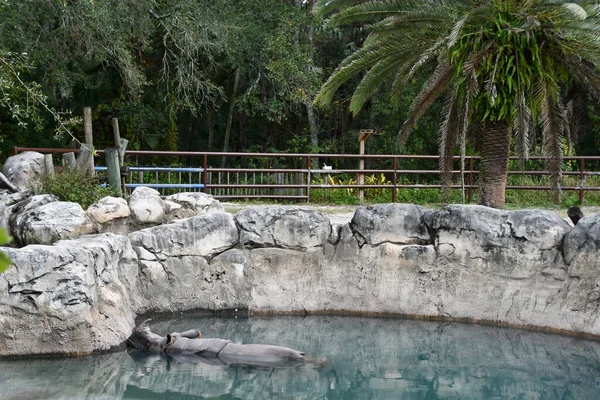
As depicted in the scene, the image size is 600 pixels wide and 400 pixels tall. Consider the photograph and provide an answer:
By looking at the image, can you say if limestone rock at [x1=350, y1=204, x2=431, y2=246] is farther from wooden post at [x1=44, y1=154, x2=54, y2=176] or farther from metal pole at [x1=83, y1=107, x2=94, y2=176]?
wooden post at [x1=44, y1=154, x2=54, y2=176]

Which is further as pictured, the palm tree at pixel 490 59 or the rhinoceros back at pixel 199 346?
the palm tree at pixel 490 59

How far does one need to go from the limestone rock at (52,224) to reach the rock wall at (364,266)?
57 centimetres

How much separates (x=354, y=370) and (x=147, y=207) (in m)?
3.89

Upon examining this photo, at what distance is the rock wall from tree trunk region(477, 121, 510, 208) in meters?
1.81

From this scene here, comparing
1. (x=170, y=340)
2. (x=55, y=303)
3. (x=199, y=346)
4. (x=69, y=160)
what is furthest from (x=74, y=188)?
(x=199, y=346)

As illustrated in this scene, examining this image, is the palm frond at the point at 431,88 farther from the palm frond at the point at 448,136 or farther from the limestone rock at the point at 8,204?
the limestone rock at the point at 8,204

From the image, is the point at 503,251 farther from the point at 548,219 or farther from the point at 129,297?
the point at 129,297

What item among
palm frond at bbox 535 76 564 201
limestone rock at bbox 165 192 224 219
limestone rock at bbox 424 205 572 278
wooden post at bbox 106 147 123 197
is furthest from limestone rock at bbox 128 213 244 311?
palm frond at bbox 535 76 564 201

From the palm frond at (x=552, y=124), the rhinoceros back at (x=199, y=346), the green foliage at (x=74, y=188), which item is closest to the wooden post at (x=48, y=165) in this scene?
the green foliage at (x=74, y=188)

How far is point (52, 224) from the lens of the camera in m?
9.04

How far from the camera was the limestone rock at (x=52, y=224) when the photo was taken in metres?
8.99

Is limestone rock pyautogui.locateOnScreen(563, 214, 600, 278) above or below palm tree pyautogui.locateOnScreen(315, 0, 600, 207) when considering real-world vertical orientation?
below

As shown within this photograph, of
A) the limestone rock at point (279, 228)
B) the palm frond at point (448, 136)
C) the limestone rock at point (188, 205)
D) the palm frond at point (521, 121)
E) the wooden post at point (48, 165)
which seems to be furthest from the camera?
the wooden post at point (48, 165)

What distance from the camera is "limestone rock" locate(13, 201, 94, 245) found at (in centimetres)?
899
